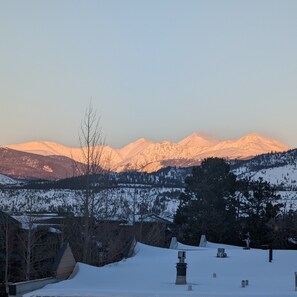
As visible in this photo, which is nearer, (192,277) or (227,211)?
(192,277)

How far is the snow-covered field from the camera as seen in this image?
2058 centimetres

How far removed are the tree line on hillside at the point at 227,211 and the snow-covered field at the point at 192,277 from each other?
23.4 m

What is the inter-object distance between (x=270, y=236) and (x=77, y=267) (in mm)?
32824

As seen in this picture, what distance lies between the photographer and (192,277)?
26.1 m

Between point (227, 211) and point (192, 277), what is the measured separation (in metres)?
35.3

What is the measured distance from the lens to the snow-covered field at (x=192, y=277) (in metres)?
20.6

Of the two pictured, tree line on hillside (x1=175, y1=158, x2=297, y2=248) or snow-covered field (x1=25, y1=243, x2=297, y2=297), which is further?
tree line on hillside (x1=175, y1=158, x2=297, y2=248)

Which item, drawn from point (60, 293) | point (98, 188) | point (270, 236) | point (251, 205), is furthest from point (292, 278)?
point (251, 205)

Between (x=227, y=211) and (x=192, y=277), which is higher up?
(x=227, y=211)

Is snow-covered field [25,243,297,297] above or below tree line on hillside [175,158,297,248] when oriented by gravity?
below

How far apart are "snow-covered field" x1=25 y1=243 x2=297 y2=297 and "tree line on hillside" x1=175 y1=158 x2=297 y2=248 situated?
23.4m

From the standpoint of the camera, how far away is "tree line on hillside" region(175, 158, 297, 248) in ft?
190

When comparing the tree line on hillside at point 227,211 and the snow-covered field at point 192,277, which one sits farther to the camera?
the tree line on hillside at point 227,211

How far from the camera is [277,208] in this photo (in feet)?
196
